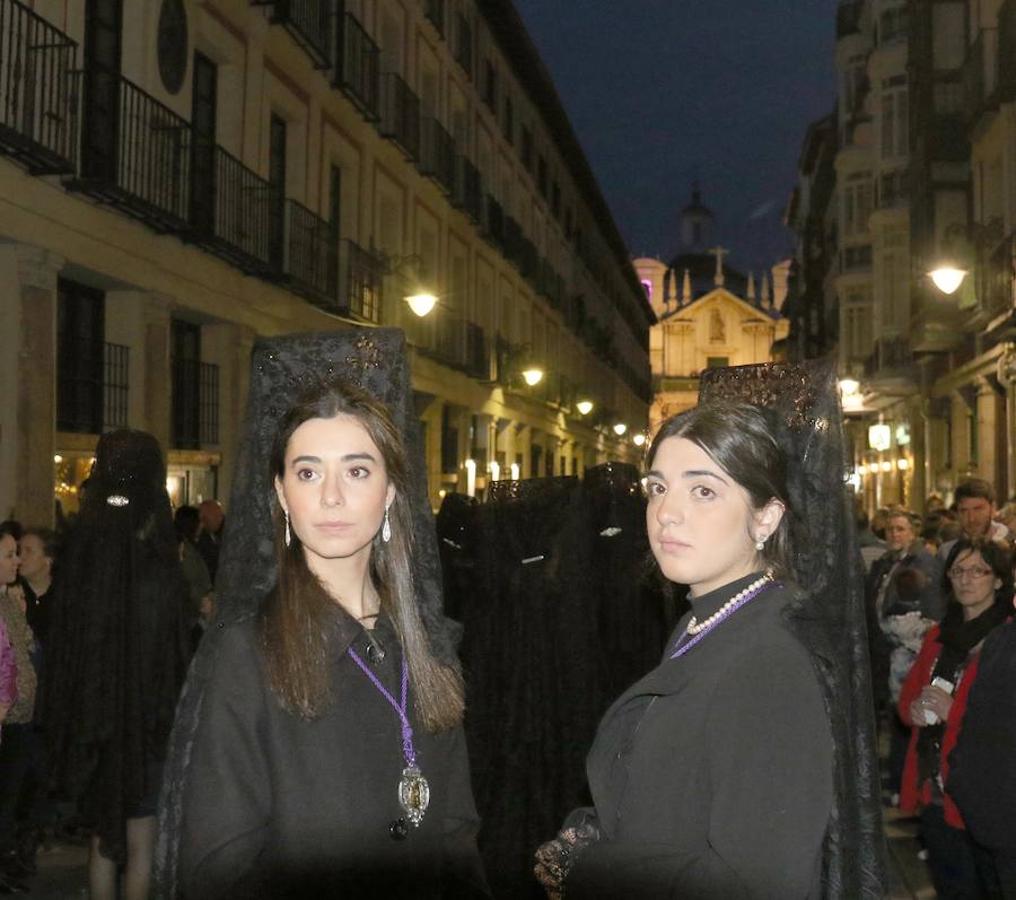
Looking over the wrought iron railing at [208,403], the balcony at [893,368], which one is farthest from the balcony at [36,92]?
the balcony at [893,368]

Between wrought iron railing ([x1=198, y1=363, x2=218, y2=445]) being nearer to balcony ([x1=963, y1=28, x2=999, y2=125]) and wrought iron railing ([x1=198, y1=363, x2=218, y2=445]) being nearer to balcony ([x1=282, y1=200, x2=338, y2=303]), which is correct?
balcony ([x1=282, y1=200, x2=338, y2=303])

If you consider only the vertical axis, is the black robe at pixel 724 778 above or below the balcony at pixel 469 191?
below

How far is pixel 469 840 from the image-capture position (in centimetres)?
291

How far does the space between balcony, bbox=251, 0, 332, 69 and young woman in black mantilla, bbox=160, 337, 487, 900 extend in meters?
12.7

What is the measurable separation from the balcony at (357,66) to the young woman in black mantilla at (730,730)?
15711 mm

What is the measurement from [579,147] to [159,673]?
37251mm

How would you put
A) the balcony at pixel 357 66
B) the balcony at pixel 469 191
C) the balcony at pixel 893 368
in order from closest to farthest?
the balcony at pixel 357 66, the balcony at pixel 469 191, the balcony at pixel 893 368

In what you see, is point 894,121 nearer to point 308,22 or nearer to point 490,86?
point 490,86

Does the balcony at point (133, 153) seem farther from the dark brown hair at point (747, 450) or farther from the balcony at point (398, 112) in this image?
the dark brown hair at point (747, 450)

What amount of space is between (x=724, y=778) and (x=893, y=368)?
28899mm

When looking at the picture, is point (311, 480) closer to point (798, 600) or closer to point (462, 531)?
point (798, 600)

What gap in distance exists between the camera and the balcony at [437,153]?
890 inches

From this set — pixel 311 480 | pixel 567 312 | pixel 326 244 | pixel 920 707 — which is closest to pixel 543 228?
pixel 567 312

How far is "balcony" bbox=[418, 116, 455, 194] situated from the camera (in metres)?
22.6
